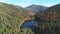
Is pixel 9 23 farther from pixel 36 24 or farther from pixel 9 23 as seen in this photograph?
pixel 36 24

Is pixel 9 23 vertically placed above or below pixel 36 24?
above

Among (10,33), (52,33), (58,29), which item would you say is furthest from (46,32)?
(10,33)

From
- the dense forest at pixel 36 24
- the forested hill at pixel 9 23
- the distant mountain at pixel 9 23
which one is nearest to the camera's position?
→ the forested hill at pixel 9 23

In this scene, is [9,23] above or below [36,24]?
above

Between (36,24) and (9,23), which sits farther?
(36,24)

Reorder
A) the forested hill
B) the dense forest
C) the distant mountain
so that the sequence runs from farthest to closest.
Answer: the dense forest
the distant mountain
the forested hill

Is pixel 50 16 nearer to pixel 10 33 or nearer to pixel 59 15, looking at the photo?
pixel 59 15

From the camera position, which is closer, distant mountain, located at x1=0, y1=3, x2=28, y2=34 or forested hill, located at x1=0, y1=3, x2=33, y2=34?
forested hill, located at x1=0, y1=3, x2=33, y2=34

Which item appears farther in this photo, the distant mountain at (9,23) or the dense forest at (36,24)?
the dense forest at (36,24)

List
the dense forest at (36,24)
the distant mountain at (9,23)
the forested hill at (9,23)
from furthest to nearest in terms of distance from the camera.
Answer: the dense forest at (36,24) → the distant mountain at (9,23) → the forested hill at (9,23)

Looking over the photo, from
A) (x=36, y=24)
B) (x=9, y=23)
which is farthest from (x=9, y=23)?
(x=36, y=24)

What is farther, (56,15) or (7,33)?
(56,15)
